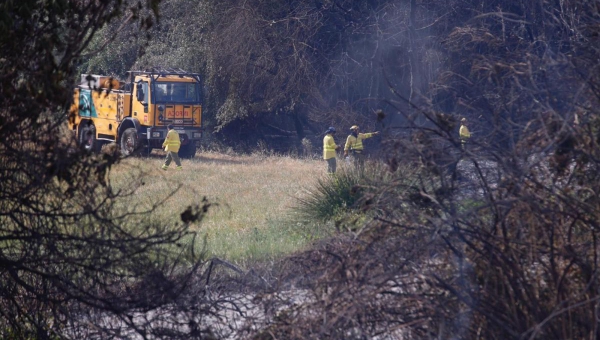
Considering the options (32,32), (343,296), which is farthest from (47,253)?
(343,296)

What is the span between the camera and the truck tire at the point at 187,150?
2767 cm

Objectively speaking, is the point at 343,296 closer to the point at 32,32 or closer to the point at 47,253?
the point at 47,253

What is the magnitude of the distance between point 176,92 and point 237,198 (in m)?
11.5

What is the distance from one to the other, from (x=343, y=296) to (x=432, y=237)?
664 mm

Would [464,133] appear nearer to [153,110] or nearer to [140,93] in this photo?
[153,110]

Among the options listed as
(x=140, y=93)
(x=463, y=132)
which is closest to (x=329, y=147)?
(x=140, y=93)

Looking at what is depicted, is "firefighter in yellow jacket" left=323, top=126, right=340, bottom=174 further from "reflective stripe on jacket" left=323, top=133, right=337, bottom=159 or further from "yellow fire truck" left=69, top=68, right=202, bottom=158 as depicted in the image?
"yellow fire truck" left=69, top=68, right=202, bottom=158

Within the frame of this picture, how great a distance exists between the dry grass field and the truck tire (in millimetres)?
541

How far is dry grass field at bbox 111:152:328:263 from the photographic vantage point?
664cm

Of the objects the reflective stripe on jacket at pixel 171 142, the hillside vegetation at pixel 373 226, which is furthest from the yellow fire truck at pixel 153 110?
the hillside vegetation at pixel 373 226

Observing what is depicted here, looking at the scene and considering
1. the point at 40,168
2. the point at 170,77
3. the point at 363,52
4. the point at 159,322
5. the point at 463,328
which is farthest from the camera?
the point at 363,52

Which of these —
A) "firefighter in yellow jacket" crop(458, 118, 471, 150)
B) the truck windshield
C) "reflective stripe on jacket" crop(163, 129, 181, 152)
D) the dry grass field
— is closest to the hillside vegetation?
"firefighter in yellow jacket" crop(458, 118, 471, 150)

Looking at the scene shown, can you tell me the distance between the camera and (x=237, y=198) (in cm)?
1698

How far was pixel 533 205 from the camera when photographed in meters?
4.60
